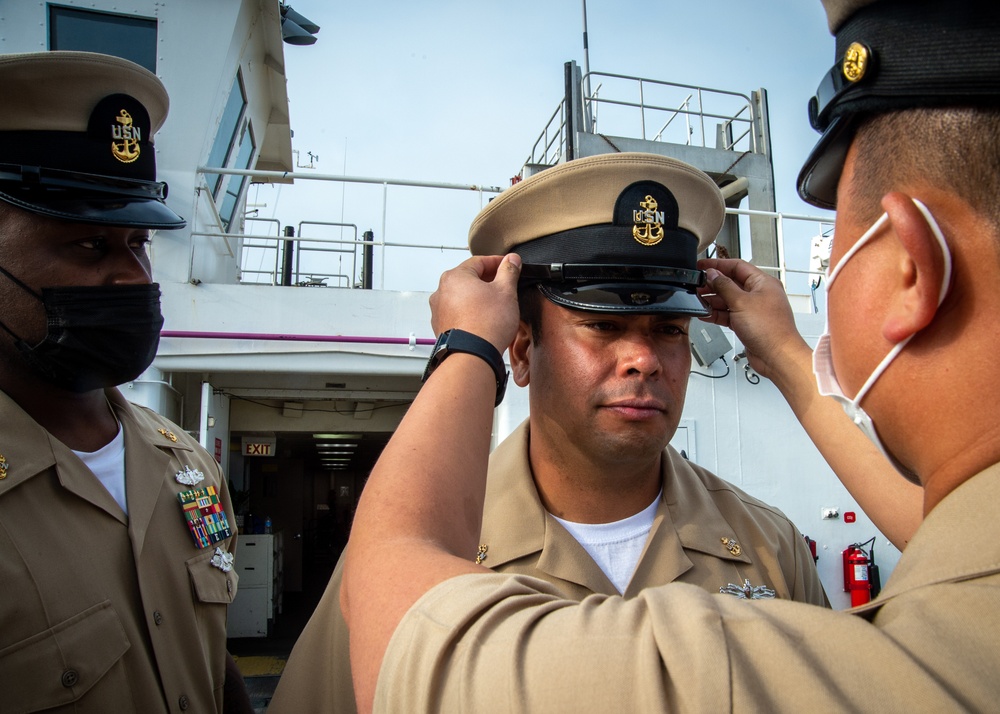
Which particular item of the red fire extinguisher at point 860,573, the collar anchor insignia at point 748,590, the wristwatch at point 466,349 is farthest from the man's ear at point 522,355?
the red fire extinguisher at point 860,573

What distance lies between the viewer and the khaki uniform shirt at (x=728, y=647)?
66 centimetres

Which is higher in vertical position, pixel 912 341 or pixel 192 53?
pixel 192 53

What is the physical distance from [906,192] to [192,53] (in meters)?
7.75

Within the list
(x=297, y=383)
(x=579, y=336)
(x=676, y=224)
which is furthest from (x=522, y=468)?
(x=297, y=383)

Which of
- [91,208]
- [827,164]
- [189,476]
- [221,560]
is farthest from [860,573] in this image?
[91,208]

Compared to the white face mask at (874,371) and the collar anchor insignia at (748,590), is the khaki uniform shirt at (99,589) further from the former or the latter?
the white face mask at (874,371)

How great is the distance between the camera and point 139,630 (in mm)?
1835

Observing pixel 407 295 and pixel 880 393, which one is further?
pixel 407 295

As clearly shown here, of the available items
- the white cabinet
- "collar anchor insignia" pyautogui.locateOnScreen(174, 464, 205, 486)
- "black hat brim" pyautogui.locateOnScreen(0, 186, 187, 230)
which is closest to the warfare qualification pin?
"collar anchor insignia" pyautogui.locateOnScreen(174, 464, 205, 486)

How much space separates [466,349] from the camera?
3.79 ft

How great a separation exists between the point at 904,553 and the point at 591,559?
106 cm

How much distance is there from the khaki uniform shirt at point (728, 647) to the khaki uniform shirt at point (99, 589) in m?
1.30

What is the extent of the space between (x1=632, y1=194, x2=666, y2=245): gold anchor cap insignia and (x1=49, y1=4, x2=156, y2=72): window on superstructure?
6488mm

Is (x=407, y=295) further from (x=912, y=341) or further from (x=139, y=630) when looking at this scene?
(x=912, y=341)
